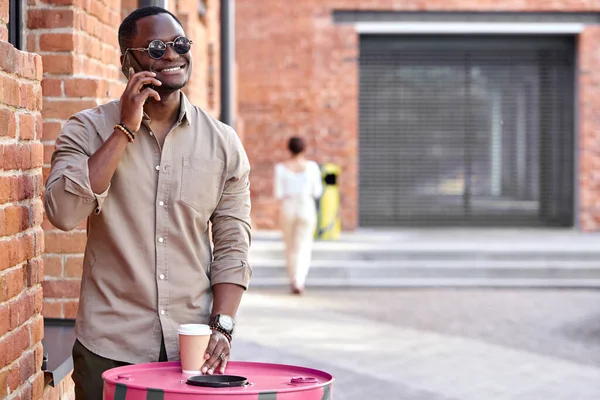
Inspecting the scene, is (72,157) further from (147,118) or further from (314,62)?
(314,62)

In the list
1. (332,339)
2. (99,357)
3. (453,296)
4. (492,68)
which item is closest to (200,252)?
(99,357)

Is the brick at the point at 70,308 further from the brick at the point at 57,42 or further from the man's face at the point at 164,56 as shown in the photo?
the man's face at the point at 164,56

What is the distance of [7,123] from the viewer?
3.11 meters

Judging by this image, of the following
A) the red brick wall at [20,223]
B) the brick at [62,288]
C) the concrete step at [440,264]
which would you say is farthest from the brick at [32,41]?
the concrete step at [440,264]

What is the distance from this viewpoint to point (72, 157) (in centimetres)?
288

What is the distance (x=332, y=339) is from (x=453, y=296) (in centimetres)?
365

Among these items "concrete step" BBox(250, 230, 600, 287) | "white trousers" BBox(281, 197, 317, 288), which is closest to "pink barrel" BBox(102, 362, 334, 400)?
"white trousers" BBox(281, 197, 317, 288)

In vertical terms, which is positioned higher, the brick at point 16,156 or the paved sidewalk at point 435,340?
the brick at point 16,156

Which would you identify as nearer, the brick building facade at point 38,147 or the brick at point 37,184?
the brick building facade at point 38,147

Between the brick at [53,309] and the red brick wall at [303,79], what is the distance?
13.4 metres

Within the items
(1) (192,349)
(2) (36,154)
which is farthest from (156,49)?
(1) (192,349)

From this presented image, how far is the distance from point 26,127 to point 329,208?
45.4 feet

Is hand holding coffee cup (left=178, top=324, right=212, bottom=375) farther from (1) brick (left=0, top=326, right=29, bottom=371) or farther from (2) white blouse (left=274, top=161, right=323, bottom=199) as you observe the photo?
(2) white blouse (left=274, top=161, right=323, bottom=199)

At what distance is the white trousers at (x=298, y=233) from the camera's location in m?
12.4
